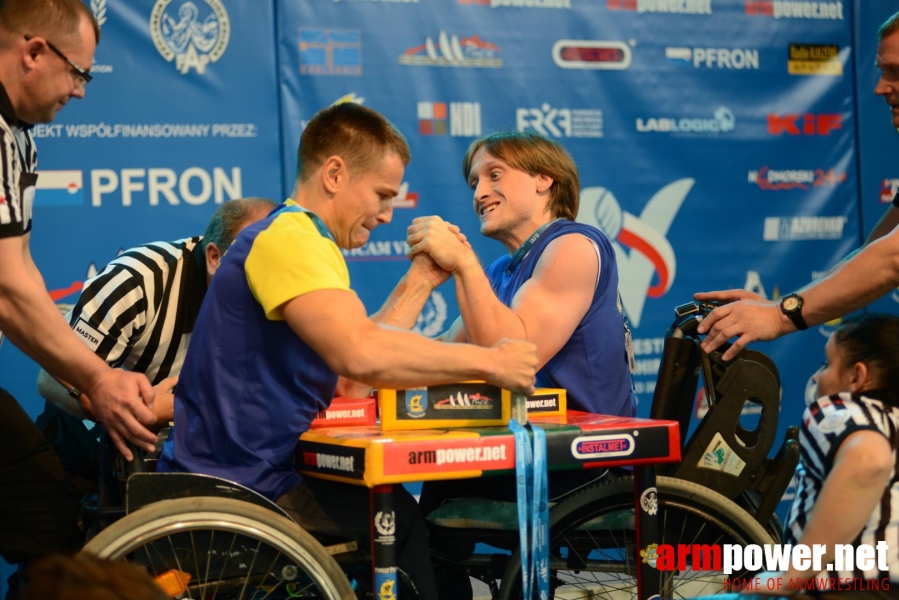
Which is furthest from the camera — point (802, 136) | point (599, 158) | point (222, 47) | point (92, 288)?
point (802, 136)

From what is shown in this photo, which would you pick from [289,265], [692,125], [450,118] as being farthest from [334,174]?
[692,125]

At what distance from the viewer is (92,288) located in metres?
2.81

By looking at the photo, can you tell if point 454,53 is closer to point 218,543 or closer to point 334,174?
point 334,174

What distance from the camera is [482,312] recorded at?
252cm

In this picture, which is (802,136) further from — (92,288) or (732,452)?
(92,288)

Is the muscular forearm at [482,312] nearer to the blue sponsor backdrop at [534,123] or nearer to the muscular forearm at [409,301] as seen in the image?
the muscular forearm at [409,301]

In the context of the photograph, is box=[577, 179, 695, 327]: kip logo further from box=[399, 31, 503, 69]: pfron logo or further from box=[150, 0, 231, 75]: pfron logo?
box=[150, 0, 231, 75]: pfron logo

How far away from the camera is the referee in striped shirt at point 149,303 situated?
277cm

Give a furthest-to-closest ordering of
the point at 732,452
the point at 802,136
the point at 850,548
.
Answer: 1. the point at 802,136
2. the point at 732,452
3. the point at 850,548

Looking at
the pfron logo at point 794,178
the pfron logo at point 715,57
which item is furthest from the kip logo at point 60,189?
the pfron logo at point 794,178

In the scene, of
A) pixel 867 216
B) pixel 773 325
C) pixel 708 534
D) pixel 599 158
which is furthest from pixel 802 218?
pixel 708 534

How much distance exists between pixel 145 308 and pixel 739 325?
5.42 feet

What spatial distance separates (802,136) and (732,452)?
9.18 ft

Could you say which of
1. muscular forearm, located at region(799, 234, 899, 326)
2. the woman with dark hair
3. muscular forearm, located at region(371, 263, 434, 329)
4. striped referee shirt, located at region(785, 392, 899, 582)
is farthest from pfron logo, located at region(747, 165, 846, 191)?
striped referee shirt, located at region(785, 392, 899, 582)
